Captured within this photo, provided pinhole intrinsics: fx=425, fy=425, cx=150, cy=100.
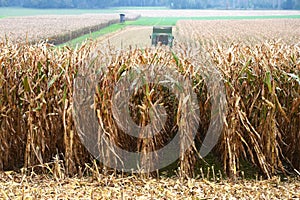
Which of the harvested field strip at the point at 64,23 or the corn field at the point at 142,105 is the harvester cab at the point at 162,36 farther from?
the harvested field strip at the point at 64,23

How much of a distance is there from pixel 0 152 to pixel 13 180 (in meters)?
0.23

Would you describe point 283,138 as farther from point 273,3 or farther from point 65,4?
point 65,4

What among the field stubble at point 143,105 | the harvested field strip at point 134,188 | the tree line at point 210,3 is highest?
the tree line at point 210,3

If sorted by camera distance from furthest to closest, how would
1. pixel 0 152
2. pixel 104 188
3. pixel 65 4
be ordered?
pixel 65 4 < pixel 0 152 < pixel 104 188

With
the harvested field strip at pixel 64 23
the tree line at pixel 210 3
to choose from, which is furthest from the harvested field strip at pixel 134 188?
the harvested field strip at pixel 64 23

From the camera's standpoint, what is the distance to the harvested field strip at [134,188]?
8.80 ft

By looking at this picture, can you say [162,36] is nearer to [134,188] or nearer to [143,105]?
[143,105]

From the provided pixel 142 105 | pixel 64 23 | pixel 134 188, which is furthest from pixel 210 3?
pixel 64 23

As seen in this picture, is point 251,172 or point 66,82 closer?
point 66,82

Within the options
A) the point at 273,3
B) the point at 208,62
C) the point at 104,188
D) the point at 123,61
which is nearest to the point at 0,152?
the point at 104,188

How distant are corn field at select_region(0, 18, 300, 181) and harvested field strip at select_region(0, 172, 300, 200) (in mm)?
92

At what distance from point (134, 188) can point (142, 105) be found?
1.81ft

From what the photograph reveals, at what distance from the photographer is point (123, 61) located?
9.64ft

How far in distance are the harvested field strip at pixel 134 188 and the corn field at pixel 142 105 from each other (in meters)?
0.09
